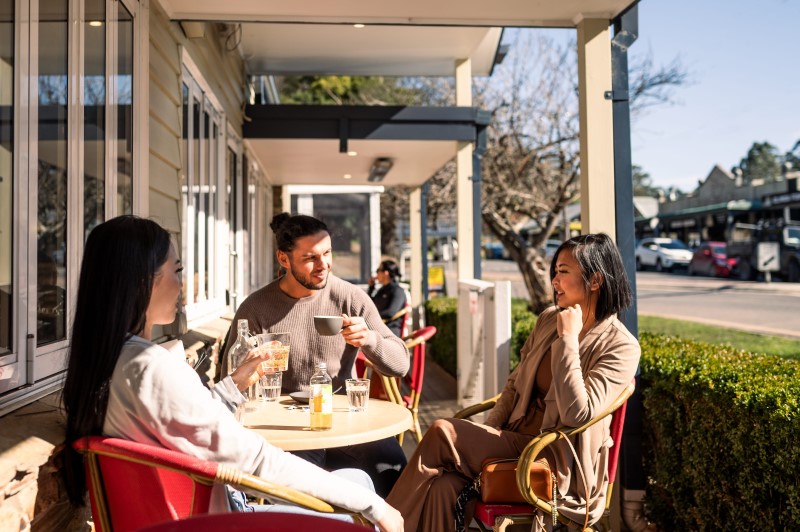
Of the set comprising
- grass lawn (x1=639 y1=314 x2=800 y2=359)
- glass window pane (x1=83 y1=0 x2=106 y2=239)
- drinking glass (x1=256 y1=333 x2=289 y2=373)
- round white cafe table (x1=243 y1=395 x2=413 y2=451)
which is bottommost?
grass lawn (x1=639 y1=314 x2=800 y2=359)

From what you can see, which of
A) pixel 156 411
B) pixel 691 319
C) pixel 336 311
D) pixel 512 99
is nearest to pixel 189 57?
pixel 336 311

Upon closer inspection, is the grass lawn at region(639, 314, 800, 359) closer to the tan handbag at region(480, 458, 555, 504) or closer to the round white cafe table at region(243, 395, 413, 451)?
the tan handbag at region(480, 458, 555, 504)

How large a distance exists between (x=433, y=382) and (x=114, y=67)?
673 cm

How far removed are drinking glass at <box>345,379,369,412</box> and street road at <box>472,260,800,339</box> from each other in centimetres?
1214

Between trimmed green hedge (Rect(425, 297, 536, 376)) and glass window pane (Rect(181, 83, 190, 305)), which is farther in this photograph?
trimmed green hedge (Rect(425, 297, 536, 376))

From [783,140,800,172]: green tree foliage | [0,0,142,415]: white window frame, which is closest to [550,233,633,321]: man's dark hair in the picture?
[0,0,142,415]: white window frame

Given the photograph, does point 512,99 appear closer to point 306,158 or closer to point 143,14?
point 306,158

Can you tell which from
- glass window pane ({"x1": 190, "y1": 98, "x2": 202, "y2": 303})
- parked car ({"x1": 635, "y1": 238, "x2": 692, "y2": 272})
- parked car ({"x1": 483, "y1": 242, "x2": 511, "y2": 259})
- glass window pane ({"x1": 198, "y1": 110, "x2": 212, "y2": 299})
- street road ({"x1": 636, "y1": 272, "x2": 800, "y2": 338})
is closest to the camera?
glass window pane ({"x1": 190, "y1": 98, "x2": 202, "y2": 303})

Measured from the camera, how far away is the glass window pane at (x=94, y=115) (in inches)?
121

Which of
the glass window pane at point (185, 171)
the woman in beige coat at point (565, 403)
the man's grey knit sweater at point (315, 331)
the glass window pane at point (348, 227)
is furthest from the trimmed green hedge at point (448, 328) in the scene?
the glass window pane at point (348, 227)

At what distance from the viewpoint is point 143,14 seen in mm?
3848

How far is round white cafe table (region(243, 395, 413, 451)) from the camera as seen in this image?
251 centimetres

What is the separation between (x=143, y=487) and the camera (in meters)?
1.83

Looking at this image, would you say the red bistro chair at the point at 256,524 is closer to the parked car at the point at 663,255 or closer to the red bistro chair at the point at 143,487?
the red bistro chair at the point at 143,487
